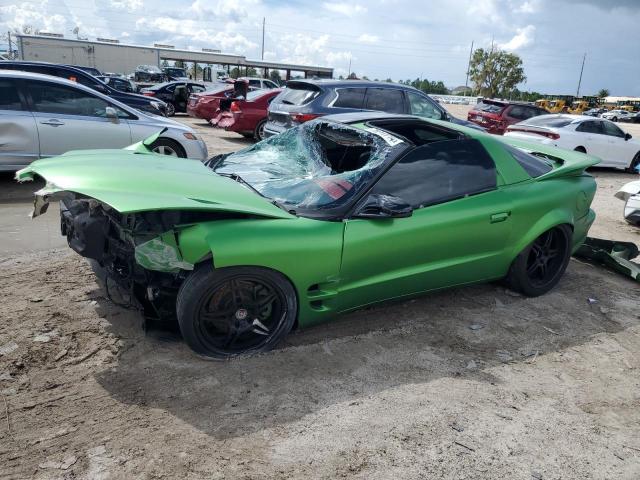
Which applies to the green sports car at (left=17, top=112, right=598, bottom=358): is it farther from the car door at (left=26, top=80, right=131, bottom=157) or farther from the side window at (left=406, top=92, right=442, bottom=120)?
the side window at (left=406, top=92, right=442, bottom=120)

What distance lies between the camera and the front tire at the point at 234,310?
2.94m

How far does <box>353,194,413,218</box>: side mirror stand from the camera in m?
3.39

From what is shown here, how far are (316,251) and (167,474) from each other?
4.85 feet

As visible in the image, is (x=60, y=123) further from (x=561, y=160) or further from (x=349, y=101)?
(x=561, y=160)

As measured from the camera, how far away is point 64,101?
7211 millimetres

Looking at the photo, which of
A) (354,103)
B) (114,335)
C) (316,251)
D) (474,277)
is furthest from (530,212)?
(354,103)

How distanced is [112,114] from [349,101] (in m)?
4.35

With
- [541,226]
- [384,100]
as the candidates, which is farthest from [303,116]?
[541,226]

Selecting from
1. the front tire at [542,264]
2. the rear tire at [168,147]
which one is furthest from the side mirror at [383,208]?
the rear tire at [168,147]

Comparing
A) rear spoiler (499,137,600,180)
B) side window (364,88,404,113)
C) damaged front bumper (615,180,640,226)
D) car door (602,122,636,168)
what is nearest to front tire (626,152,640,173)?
car door (602,122,636,168)

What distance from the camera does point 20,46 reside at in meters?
40.3

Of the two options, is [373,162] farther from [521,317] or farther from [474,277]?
[521,317]

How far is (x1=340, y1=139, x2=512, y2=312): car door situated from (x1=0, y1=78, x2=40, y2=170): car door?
5479 millimetres

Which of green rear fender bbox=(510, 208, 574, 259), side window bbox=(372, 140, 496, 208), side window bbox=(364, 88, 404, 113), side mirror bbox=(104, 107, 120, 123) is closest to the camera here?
side window bbox=(372, 140, 496, 208)
